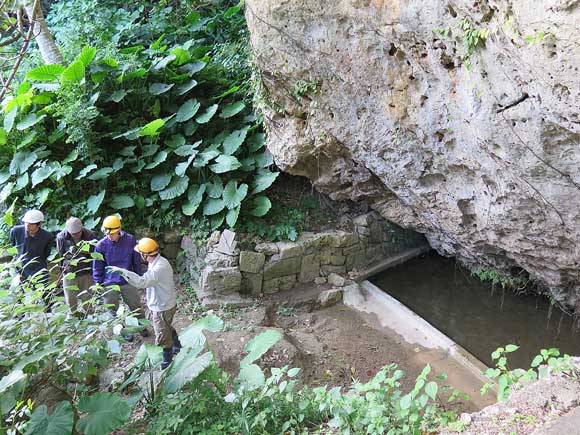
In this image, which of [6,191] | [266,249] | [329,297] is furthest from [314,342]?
[6,191]

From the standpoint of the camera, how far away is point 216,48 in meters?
7.88

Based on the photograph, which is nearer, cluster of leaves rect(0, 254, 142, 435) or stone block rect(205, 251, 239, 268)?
cluster of leaves rect(0, 254, 142, 435)

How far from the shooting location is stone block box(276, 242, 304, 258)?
6.60m

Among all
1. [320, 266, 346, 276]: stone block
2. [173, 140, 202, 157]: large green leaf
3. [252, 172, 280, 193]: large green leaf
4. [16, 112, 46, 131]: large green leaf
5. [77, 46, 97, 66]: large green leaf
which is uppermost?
[77, 46, 97, 66]: large green leaf

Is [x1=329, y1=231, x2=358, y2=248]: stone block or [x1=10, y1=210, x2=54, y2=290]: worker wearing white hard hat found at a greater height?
[x1=10, y1=210, x2=54, y2=290]: worker wearing white hard hat

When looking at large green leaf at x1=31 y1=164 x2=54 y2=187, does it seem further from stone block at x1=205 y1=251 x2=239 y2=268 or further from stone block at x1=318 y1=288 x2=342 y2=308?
stone block at x1=318 y1=288 x2=342 y2=308

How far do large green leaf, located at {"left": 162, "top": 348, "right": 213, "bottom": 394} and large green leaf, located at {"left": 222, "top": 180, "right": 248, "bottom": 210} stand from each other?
10.9ft

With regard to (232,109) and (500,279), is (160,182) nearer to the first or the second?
(232,109)

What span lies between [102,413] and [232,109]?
16.5 feet

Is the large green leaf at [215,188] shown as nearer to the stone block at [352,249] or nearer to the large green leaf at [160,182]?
the large green leaf at [160,182]

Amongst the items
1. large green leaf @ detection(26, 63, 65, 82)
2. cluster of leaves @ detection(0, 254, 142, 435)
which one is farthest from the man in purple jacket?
large green leaf @ detection(26, 63, 65, 82)

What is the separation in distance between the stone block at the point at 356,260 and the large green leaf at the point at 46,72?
4865 millimetres

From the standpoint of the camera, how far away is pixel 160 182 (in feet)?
22.2

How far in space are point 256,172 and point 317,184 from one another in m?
0.91
